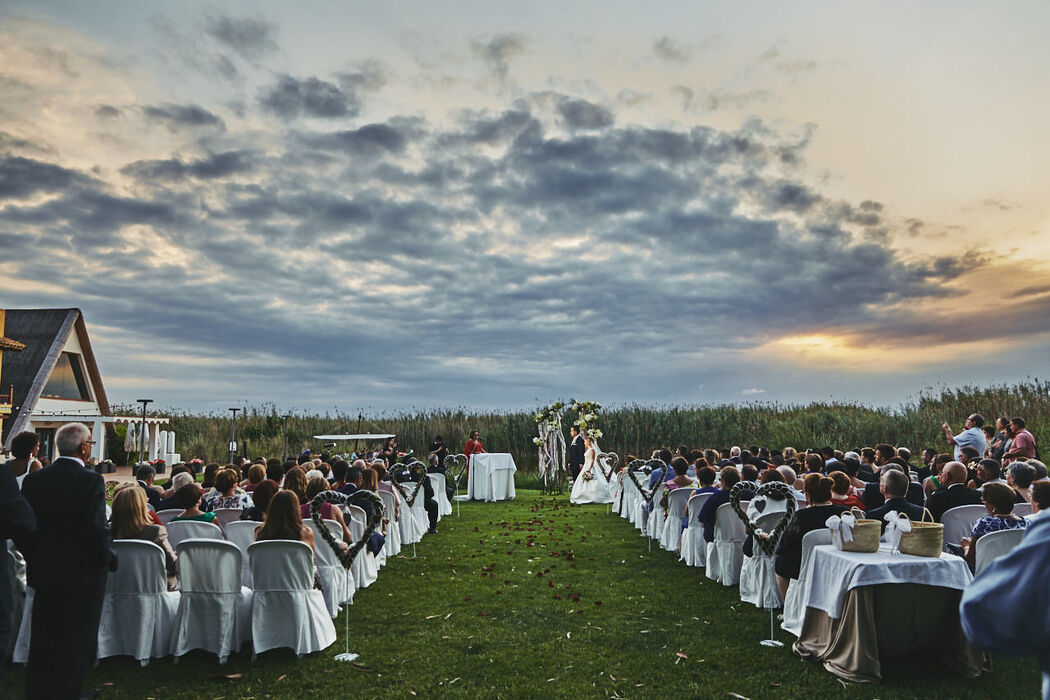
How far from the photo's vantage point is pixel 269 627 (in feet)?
18.8

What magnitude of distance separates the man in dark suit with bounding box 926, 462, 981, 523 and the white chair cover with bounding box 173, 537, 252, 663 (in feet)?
22.1

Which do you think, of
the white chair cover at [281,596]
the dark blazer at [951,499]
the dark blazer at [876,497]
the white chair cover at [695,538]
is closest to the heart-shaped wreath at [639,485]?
the white chair cover at [695,538]

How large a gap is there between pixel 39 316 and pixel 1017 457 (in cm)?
3702

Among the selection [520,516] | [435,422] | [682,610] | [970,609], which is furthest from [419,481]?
[435,422]

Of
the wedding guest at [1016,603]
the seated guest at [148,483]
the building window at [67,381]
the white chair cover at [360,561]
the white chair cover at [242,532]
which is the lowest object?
the white chair cover at [360,561]

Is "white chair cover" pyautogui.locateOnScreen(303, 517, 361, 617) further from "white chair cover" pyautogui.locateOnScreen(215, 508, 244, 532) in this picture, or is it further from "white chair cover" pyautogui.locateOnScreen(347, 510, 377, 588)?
"white chair cover" pyautogui.locateOnScreen(215, 508, 244, 532)

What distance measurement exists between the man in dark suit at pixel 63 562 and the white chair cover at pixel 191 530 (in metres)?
1.74

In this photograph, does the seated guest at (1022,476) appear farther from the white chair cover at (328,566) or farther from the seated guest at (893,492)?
the white chair cover at (328,566)

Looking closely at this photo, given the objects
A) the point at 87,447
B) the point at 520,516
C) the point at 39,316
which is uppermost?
the point at 39,316

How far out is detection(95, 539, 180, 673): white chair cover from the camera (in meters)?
5.51

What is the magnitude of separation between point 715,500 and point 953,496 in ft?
8.10

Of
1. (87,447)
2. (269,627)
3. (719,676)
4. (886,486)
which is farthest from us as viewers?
(886,486)

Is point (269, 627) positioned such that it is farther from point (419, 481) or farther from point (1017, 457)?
point (1017, 457)

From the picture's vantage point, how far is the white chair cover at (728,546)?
8.33 meters
